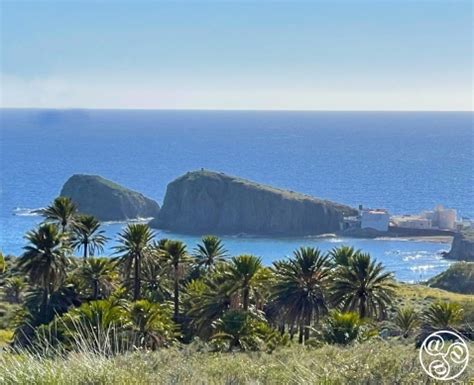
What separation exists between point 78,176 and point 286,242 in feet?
130

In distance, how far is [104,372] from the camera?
7230 mm

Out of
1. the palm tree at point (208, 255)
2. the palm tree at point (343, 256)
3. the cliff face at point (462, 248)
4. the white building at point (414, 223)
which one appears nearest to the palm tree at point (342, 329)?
the palm tree at point (343, 256)

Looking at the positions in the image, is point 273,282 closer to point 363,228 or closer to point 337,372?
point 337,372

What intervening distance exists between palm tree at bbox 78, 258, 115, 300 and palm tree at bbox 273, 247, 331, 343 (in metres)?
10.0

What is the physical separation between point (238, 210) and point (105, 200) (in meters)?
22.3

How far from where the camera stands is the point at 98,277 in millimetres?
34750

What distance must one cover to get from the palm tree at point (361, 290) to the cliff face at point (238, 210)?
3165 inches

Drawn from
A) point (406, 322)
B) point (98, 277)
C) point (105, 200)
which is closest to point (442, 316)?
point (406, 322)

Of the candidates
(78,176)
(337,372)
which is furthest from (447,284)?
(78,176)

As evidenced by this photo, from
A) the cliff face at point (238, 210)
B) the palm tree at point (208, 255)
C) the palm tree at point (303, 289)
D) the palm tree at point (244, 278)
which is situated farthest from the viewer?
the cliff face at point (238, 210)

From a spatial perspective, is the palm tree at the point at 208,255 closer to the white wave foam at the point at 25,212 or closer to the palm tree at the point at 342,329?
the palm tree at the point at 342,329

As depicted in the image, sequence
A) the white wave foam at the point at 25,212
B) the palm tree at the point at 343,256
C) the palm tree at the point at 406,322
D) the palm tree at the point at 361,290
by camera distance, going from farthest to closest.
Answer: the white wave foam at the point at 25,212 → the palm tree at the point at 343,256 → the palm tree at the point at 361,290 → the palm tree at the point at 406,322

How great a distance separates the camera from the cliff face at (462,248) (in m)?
89.0

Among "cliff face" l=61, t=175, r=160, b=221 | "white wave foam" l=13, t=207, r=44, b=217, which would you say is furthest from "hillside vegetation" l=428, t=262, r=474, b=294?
"white wave foam" l=13, t=207, r=44, b=217
